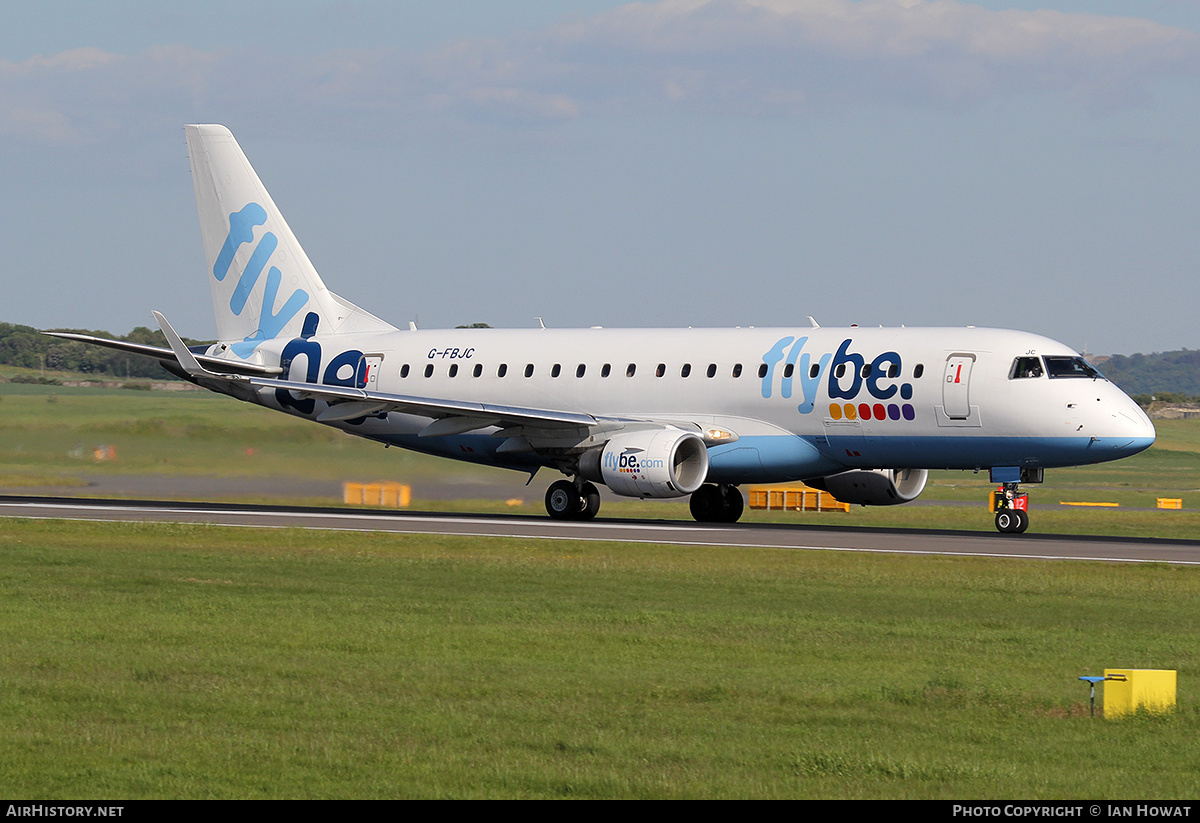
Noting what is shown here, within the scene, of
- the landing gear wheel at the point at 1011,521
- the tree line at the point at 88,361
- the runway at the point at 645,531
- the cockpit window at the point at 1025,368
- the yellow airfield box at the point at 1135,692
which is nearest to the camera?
the yellow airfield box at the point at 1135,692

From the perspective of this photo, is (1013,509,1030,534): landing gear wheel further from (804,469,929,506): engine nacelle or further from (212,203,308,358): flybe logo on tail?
(212,203,308,358): flybe logo on tail

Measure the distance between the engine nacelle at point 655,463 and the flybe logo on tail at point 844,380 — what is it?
212cm

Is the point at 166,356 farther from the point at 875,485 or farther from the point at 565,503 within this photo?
the point at 875,485

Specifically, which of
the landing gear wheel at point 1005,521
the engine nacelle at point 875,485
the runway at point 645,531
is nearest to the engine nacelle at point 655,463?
the runway at point 645,531

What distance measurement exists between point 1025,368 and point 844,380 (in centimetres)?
377

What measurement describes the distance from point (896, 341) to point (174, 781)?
2632 cm

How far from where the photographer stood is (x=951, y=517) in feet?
165

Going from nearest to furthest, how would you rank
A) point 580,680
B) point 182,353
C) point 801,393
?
point 580,680 < point 801,393 < point 182,353

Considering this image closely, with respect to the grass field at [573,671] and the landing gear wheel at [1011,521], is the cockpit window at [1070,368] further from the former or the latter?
the grass field at [573,671]

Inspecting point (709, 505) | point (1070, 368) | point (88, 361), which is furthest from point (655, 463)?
point (88, 361)

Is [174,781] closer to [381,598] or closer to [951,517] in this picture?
[381,598]

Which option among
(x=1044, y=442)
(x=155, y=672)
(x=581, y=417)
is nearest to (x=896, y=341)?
(x=1044, y=442)

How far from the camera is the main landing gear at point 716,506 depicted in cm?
3872

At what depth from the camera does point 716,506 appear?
3875 cm
